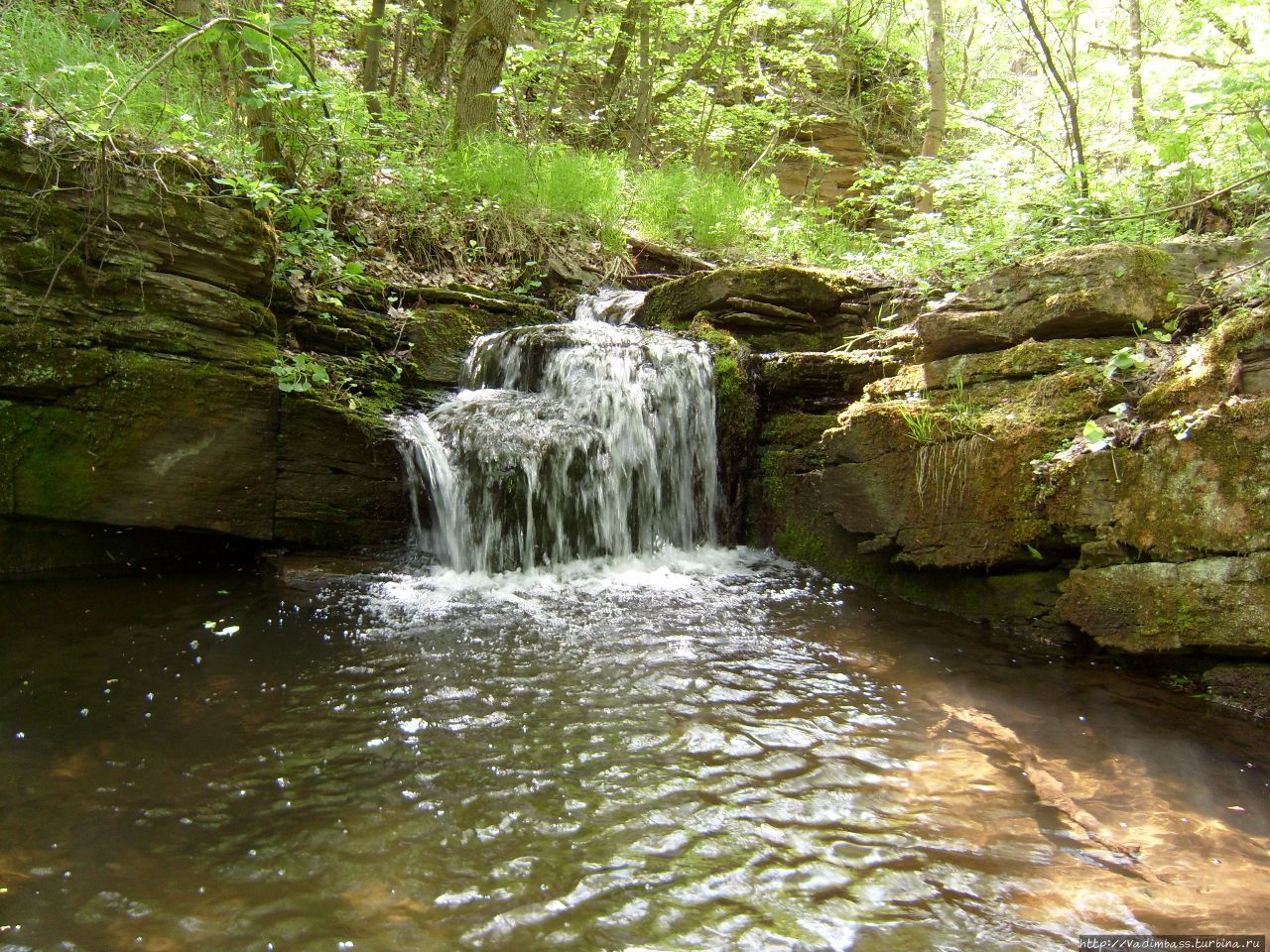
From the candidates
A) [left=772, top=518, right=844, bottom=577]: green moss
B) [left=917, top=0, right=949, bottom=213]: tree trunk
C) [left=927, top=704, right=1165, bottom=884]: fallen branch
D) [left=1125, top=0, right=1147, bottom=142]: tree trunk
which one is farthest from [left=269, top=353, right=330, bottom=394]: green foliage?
[left=917, top=0, right=949, bottom=213]: tree trunk

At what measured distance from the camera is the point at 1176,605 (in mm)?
3941

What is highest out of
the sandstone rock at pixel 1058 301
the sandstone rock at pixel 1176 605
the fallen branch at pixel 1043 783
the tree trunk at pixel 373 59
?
the tree trunk at pixel 373 59

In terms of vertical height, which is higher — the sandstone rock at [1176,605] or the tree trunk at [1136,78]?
the tree trunk at [1136,78]

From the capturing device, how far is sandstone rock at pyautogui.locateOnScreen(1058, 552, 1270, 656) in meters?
3.70

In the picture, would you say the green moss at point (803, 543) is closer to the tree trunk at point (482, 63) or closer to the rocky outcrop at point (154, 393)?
the rocky outcrop at point (154, 393)

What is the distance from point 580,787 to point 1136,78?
33.3ft

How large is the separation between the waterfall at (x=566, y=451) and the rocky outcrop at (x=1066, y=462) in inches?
42.7

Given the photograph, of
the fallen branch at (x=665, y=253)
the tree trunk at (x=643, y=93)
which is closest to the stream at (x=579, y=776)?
the fallen branch at (x=665, y=253)

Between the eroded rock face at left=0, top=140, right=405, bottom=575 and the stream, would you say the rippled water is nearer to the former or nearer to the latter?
the stream

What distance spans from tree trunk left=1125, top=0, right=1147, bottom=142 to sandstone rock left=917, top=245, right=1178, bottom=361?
277 cm

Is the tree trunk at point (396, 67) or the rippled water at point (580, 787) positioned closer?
the rippled water at point (580, 787)

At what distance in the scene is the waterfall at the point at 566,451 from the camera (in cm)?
596

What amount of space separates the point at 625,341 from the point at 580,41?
8658mm

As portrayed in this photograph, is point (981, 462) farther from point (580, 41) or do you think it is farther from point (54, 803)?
point (580, 41)
